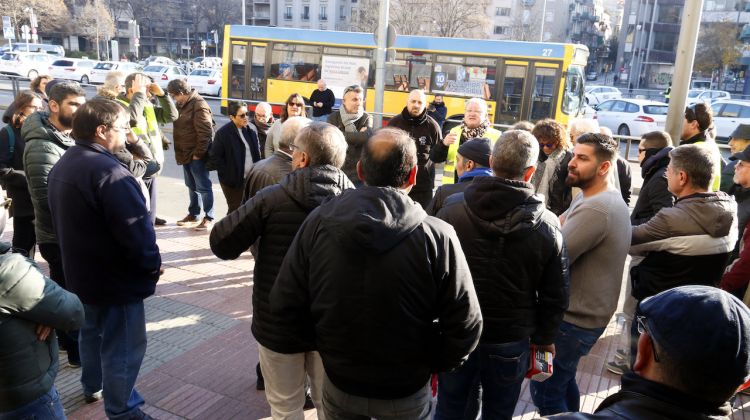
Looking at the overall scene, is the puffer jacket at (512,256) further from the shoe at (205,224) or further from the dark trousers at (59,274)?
the shoe at (205,224)

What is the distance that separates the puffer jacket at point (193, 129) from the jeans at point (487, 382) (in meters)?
5.18

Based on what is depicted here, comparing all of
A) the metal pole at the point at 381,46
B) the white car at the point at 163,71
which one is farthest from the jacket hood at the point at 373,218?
the white car at the point at 163,71

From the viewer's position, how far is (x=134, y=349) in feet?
10.1

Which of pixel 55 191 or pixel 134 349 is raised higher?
pixel 55 191

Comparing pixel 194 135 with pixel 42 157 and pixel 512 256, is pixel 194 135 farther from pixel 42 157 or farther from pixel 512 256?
pixel 512 256

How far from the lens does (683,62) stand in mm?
8000

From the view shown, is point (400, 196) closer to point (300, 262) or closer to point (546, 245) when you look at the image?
point (300, 262)

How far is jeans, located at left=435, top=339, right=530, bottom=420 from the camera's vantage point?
8.55 ft

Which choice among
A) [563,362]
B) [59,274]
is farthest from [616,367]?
[59,274]

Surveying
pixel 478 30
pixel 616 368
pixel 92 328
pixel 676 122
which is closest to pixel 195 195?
pixel 92 328

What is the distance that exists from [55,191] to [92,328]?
31.9 inches

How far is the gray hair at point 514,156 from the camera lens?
251 cm

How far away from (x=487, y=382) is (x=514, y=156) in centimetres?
109

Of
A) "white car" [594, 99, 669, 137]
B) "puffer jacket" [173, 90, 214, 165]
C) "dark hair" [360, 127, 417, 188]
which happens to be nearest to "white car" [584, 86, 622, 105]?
"white car" [594, 99, 669, 137]
